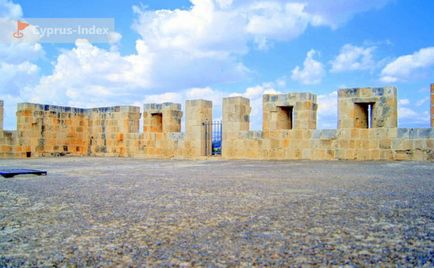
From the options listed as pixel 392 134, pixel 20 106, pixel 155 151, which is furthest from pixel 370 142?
pixel 20 106

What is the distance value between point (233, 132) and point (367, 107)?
417cm

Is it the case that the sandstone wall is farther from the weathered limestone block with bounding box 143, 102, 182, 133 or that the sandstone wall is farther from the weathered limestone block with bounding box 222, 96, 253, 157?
the weathered limestone block with bounding box 143, 102, 182, 133

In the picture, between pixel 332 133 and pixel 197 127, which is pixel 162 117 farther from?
pixel 332 133

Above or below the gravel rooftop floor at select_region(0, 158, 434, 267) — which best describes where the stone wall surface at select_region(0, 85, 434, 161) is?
above

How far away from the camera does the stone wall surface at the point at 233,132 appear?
11.0 meters

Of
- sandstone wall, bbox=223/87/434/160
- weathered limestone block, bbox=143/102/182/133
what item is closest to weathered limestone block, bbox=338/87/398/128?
sandstone wall, bbox=223/87/434/160

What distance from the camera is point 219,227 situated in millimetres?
2852

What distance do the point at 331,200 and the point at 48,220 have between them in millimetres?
2556

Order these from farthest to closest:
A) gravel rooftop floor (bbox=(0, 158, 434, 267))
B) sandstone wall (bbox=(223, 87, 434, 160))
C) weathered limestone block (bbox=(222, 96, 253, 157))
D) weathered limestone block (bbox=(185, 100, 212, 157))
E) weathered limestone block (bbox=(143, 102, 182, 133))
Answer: weathered limestone block (bbox=(143, 102, 182, 133)) < weathered limestone block (bbox=(185, 100, 212, 157)) < weathered limestone block (bbox=(222, 96, 253, 157)) < sandstone wall (bbox=(223, 87, 434, 160)) < gravel rooftop floor (bbox=(0, 158, 434, 267))

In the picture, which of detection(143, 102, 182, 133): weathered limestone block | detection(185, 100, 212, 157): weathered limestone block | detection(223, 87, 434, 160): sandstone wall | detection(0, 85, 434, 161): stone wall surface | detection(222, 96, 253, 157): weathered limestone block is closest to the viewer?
detection(223, 87, 434, 160): sandstone wall

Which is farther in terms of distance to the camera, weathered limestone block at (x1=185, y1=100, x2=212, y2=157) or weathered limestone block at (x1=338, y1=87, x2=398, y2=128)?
weathered limestone block at (x1=185, y1=100, x2=212, y2=157)

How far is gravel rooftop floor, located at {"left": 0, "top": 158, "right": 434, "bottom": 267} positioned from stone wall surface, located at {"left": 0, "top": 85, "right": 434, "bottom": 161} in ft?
21.2

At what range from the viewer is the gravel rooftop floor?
85.4 inches

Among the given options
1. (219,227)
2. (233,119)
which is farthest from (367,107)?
(219,227)
